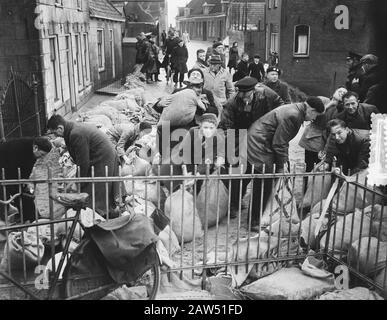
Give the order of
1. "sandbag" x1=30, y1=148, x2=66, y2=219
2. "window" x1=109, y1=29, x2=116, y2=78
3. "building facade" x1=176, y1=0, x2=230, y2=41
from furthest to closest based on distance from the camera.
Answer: "building facade" x1=176, y1=0, x2=230, y2=41
"window" x1=109, y1=29, x2=116, y2=78
"sandbag" x1=30, y1=148, x2=66, y2=219

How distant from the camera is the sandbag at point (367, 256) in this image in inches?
158

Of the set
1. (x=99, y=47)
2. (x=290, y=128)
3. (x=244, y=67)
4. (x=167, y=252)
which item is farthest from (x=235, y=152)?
(x=99, y=47)

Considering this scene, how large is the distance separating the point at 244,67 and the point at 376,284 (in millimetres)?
10903

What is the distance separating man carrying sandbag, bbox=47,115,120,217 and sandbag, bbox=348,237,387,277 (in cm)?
247

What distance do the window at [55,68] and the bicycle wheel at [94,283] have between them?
7626 mm

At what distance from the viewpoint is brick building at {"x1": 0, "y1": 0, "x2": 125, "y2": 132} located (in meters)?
8.84

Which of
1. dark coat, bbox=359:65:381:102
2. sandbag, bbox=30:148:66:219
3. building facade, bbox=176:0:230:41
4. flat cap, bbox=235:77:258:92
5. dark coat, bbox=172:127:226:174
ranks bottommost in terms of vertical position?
sandbag, bbox=30:148:66:219

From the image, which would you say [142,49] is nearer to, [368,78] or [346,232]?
[368,78]

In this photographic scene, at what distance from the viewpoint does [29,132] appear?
912 centimetres

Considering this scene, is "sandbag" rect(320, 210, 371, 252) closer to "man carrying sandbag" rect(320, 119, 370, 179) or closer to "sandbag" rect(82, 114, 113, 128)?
"man carrying sandbag" rect(320, 119, 370, 179)

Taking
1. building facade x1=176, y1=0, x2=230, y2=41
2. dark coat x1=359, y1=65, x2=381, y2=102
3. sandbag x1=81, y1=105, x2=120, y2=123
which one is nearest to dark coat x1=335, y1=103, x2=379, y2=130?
dark coat x1=359, y1=65, x2=381, y2=102

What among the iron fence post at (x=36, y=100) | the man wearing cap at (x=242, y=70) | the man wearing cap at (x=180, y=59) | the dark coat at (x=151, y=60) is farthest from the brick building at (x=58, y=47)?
the man wearing cap at (x=242, y=70)

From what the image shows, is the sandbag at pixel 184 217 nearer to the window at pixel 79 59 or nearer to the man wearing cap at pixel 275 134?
the man wearing cap at pixel 275 134

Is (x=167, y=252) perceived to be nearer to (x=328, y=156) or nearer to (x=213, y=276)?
(x=213, y=276)
